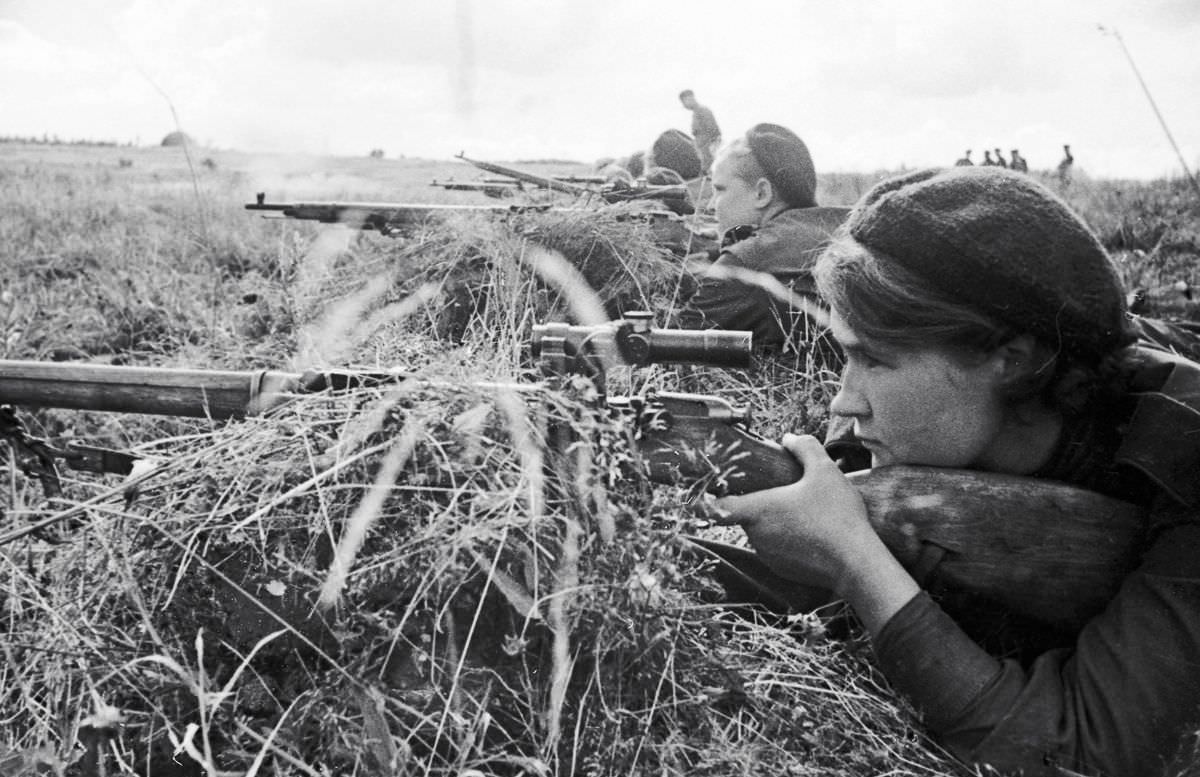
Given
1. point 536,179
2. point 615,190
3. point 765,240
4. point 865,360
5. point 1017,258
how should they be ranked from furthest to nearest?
point 536,179
point 615,190
point 765,240
point 865,360
point 1017,258

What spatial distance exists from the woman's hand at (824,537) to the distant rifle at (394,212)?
4.65 metres

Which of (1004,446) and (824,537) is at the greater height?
(1004,446)

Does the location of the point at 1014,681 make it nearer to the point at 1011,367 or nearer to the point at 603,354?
the point at 1011,367

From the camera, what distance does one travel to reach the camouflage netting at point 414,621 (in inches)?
68.0

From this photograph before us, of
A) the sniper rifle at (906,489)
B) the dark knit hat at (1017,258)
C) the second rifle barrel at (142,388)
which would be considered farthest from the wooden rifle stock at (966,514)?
the second rifle barrel at (142,388)

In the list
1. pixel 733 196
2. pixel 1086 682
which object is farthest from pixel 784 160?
pixel 1086 682

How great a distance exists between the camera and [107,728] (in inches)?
68.9

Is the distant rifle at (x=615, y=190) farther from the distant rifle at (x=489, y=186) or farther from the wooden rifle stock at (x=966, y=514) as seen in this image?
the wooden rifle stock at (x=966, y=514)

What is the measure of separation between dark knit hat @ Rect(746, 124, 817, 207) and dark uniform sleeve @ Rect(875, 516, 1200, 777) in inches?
187

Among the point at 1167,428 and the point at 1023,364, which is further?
the point at 1023,364

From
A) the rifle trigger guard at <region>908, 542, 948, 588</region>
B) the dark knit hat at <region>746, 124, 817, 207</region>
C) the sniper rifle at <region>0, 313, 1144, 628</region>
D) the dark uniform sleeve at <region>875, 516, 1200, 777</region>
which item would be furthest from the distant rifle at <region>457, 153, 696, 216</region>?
the dark uniform sleeve at <region>875, 516, 1200, 777</region>

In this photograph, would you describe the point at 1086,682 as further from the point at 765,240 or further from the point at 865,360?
the point at 765,240

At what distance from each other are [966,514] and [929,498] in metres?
0.09

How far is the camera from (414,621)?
1789 millimetres
